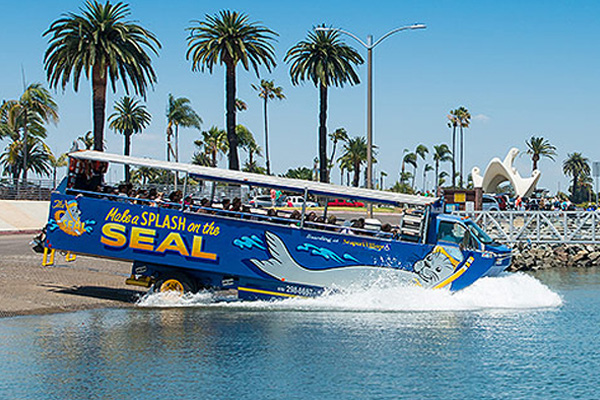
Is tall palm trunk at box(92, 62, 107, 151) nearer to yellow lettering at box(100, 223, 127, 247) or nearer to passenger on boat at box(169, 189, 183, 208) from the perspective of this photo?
yellow lettering at box(100, 223, 127, 247)

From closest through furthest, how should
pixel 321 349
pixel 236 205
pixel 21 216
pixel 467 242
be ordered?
pixel 321 349 → pixel 467 242 → pixel 236 205 → pixel 21 216

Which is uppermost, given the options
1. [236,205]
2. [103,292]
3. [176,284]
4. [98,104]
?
[98,104]

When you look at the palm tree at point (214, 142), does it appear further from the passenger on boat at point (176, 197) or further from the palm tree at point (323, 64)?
the passenger on boat at point (176, 197)

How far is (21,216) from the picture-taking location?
4203 centimetres

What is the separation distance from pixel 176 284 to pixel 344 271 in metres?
3.80

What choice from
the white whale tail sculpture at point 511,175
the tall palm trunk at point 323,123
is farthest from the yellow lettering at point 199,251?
the white whale tail sculpture at point 511,175

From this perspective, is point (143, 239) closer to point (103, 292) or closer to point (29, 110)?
point (103, 292)

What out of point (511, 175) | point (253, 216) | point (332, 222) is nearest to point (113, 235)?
point (253, 216)

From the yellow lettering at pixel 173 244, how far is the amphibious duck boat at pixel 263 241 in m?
0.02

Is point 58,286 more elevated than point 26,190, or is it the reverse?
point 26,190

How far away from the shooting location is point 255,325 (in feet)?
49.2

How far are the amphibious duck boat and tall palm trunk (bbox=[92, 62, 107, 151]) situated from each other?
82.8 feet

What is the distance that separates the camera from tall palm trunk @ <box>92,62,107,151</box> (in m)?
41.7

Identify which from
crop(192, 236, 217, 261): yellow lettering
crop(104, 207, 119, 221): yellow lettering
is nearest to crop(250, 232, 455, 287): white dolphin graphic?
crop(192, 236, 217, 261): yellow lettering
